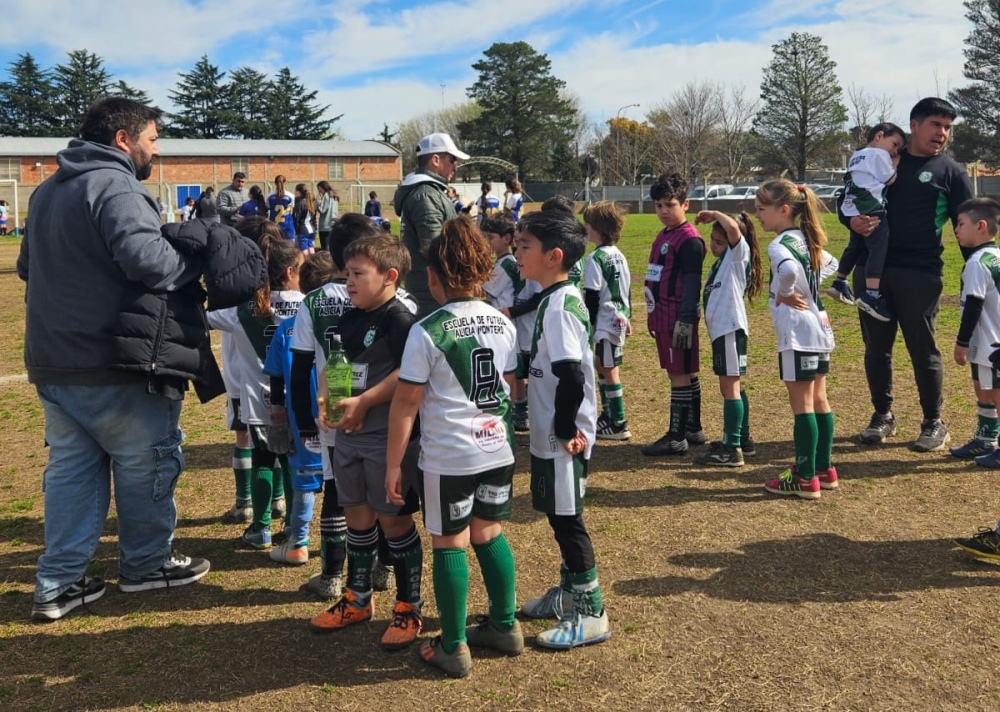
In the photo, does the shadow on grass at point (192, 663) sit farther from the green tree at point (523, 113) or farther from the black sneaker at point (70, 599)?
the green tree at point (523, 113)

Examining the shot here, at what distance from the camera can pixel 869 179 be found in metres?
6.46

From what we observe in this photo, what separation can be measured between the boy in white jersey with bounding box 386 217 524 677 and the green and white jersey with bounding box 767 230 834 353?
2.54 m

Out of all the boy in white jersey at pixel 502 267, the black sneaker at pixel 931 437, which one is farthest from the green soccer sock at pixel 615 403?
the black sneaker at pixel 931 437

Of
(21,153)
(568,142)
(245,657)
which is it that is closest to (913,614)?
(245,657)

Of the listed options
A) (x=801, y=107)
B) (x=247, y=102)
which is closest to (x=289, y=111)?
(x=247, y=102)

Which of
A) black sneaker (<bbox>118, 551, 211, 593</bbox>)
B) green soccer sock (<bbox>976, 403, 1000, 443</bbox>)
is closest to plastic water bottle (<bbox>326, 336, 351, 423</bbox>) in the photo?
black sneaker (<bbox>118, 551, 211, 593</bbox>)

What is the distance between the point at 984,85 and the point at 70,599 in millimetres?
62843

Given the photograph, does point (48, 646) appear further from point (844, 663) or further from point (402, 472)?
point (844, 663)

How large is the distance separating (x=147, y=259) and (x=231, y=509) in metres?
2.17

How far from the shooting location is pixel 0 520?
5480 millimetres

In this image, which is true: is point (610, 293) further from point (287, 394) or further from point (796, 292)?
point (287, 394)

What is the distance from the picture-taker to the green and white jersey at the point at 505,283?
7.09 meters

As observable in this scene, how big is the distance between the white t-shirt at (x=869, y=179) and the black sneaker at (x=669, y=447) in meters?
2.16

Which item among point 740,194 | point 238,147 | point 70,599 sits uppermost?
point 238,147
